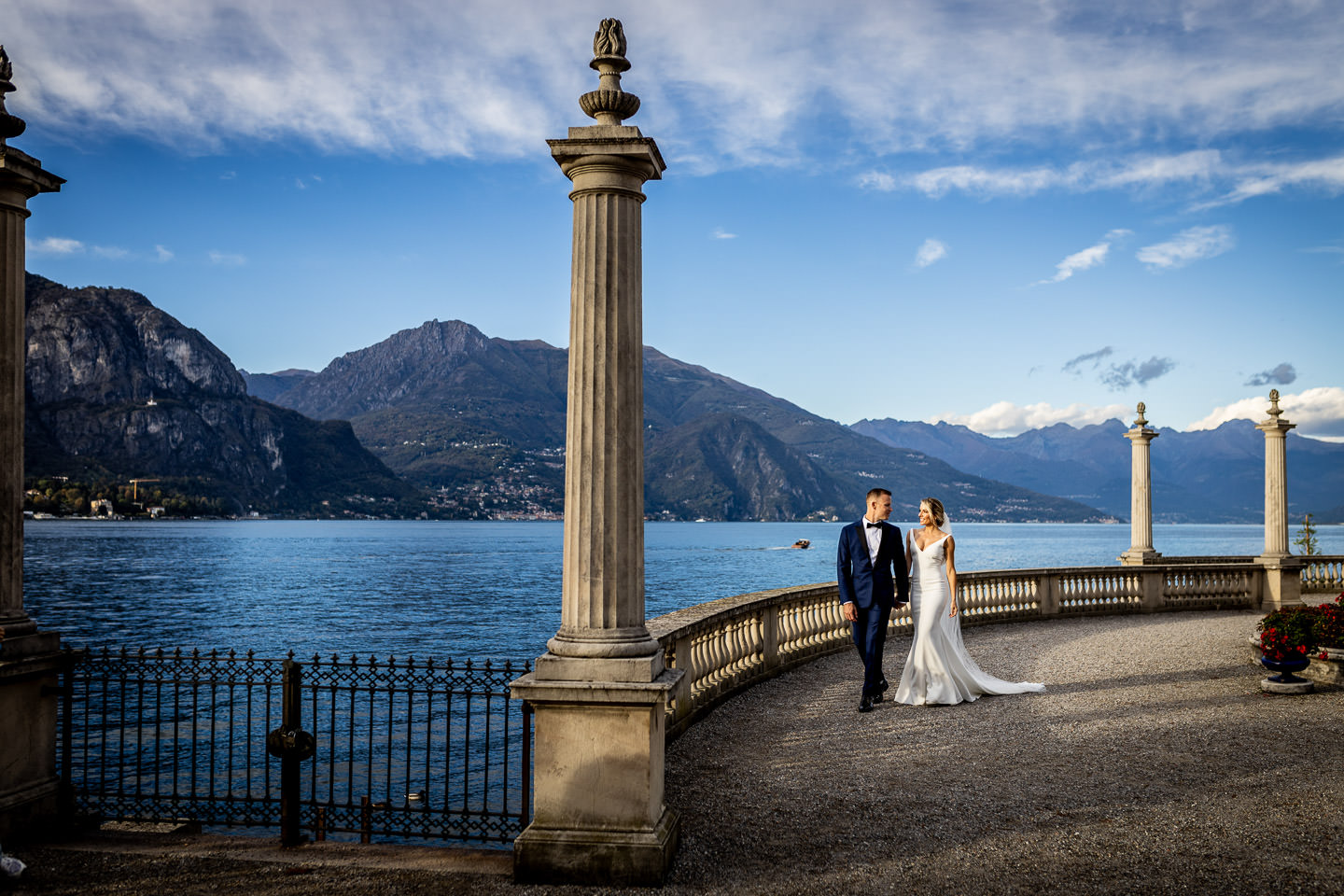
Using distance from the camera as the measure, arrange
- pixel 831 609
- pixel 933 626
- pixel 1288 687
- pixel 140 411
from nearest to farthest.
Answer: pixel 933 626
pixel 1288 687
pixel 831 609
pixel 140 411

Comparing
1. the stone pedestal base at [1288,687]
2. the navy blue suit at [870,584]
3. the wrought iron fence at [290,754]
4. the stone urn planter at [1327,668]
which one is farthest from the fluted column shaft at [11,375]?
the stone urn planter at [1327,668]

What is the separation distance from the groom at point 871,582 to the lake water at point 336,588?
7.88 metres

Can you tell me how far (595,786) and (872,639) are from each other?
15.6ft

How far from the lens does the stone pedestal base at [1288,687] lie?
10320 mm

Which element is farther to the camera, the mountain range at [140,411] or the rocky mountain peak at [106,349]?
the rocky mountain peak at [106,349]

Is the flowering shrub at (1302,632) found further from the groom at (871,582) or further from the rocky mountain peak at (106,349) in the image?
the rocky mountain peak at (106,349)

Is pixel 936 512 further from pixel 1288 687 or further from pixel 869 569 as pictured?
pixel 1288 687

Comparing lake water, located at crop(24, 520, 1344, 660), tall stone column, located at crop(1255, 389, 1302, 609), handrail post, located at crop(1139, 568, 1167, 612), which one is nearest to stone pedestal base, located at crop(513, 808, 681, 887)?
lake water, located at crop(24, 520, 1344, 660)

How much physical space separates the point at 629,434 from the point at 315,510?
20690cm

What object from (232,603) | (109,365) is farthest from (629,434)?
(109,365)

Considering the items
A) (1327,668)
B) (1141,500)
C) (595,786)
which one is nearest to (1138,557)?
(1141,500)

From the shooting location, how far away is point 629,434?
5.69m

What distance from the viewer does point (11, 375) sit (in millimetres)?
6410

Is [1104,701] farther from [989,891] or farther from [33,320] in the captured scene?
[33,320]
